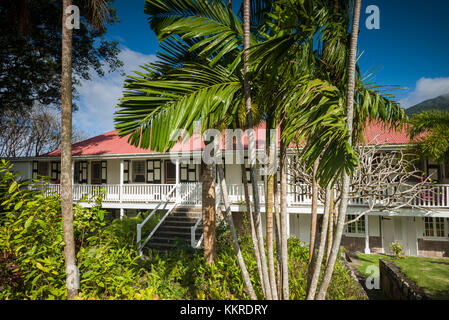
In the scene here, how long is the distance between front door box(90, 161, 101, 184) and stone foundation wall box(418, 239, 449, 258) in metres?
19.6

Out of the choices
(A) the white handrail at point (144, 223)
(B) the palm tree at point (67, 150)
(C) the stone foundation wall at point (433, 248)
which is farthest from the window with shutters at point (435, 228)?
(B) the palm tree at point (67, 150)

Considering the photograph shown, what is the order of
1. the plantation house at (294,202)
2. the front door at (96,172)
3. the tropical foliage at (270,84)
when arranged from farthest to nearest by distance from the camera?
the front door at (96,172)
the plantation house at (294,202)
the tropical foliage at (270,84)

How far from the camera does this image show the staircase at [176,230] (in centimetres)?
1098

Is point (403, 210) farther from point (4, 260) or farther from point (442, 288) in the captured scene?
point (4, 260)

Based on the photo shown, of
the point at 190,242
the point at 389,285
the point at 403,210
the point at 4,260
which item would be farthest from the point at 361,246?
the point at 4,260

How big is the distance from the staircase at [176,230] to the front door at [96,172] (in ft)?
28.1

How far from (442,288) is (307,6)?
8439 millimetres

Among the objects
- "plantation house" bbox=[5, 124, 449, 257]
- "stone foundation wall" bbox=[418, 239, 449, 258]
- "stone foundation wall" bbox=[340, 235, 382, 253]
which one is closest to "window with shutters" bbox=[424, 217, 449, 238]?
"plantation house" bbox=[5, 124, 449, 257]

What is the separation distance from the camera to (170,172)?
17.5 m

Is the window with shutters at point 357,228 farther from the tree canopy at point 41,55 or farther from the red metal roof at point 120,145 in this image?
the tree canopy at point 41,55

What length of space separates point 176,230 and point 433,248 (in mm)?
12435

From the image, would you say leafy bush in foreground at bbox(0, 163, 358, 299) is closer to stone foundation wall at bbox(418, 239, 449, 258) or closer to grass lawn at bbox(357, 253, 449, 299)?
grass lawn at bbox(357, 253, 449, 299)

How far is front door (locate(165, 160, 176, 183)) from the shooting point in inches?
684

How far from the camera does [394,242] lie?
13492 mm
